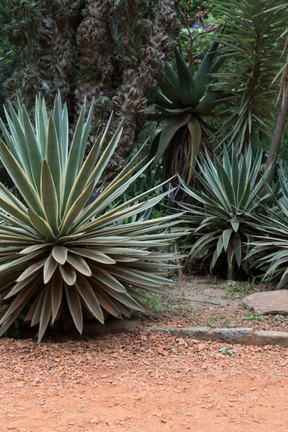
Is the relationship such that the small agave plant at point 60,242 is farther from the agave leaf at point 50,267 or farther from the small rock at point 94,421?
the small rock at point 94,421

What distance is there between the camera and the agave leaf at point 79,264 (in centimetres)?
326

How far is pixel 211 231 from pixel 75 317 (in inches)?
106

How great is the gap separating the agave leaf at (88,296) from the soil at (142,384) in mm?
287

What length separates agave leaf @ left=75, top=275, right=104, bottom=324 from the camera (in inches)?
134

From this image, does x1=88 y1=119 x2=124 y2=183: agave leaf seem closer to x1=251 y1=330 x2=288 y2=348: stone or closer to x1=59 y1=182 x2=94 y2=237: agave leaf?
x1=59 y1=182 x2=94 y2=237: agave leaf

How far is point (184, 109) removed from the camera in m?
6.78

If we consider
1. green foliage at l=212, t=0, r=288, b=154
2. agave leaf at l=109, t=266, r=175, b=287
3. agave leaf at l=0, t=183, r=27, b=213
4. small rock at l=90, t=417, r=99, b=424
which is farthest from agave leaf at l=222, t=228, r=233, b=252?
Answer: small rock at l=90, t=417, r=99, b=424

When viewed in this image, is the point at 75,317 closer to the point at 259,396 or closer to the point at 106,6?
the point at 259,396

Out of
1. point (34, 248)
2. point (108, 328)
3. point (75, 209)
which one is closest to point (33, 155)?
point (75, 209)

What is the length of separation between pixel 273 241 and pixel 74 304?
2.61 metres

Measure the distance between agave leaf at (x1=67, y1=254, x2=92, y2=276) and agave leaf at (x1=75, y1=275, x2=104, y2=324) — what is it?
202mm

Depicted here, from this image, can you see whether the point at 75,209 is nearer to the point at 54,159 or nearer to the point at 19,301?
the point at 54,159

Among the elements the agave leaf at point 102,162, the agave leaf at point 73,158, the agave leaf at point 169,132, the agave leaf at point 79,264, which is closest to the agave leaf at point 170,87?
the agave leaf at point 169,132

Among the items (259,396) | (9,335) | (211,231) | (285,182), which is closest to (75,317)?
(9,335)
